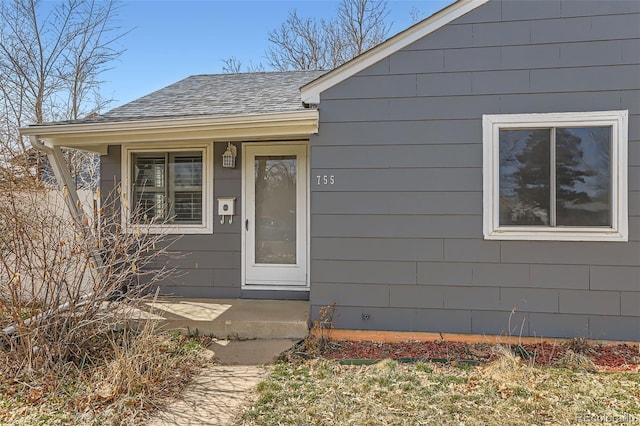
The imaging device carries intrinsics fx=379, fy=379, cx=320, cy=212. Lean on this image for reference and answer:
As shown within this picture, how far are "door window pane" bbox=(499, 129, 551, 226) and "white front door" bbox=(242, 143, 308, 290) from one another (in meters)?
2.49

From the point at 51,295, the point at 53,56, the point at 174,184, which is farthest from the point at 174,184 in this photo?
the point at 53,56

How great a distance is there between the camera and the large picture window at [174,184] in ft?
17.3

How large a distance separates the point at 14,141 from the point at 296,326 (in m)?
9.94

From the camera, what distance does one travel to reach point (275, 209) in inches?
205

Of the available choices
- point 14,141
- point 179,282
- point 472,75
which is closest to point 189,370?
point 179,282

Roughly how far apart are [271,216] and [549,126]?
11.2ft

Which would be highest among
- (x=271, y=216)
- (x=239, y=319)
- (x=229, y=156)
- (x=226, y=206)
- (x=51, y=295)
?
(x=229, y=156)

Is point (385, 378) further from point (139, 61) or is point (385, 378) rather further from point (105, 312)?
point (139, 61)

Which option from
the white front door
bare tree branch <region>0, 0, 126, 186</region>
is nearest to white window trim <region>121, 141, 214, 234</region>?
the white front door

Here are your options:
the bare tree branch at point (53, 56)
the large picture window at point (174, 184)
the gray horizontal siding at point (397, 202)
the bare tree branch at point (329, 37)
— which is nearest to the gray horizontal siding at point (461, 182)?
the gray horizontal siding at point (397, 202)

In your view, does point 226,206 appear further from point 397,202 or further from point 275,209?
point 397,202

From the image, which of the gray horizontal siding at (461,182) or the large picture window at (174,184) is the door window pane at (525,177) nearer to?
the gray horizontal siding at (461,182)

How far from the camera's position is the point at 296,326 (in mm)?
4031

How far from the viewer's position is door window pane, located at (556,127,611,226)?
3719 millimetres
